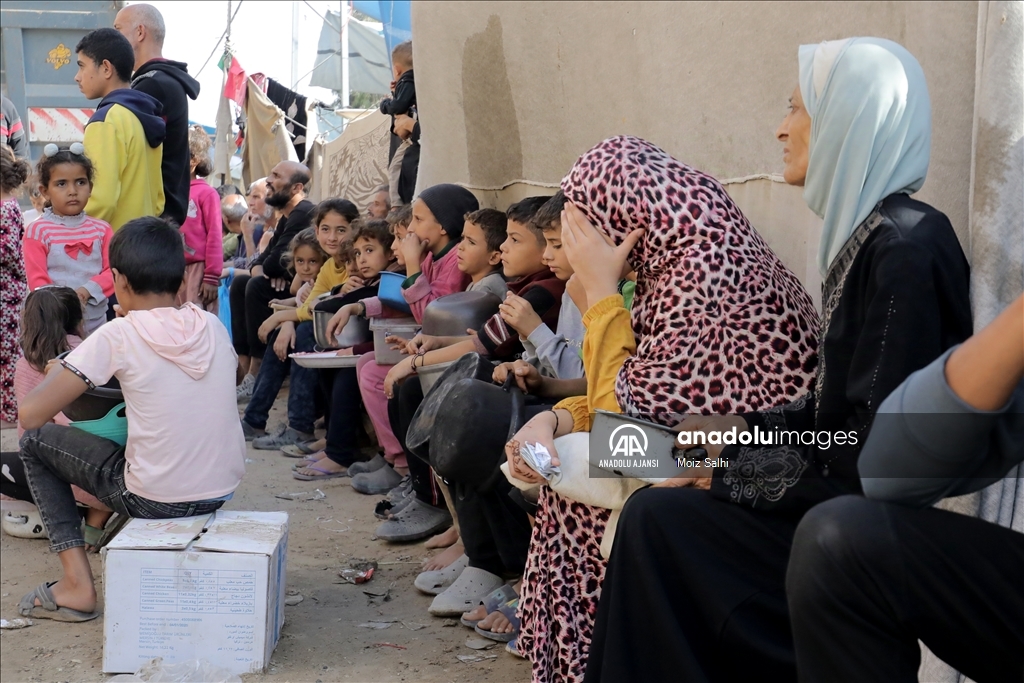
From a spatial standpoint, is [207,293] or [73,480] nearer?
[73,480]

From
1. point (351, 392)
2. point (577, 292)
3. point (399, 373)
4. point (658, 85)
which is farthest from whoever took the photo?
point (351, 392)

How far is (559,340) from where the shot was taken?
3248 millimetres

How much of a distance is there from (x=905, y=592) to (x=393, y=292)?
3.58 metres

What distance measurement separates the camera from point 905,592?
1549mm

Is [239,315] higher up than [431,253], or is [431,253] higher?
[431,253]

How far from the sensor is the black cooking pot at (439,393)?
3215 mm

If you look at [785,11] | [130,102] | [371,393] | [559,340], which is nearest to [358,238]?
[371,393]

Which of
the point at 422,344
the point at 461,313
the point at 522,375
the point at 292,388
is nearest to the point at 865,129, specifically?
the point at 522,375

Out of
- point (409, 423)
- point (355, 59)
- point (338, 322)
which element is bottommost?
point (409, 423)

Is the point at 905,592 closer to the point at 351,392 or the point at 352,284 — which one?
the point at 351,392

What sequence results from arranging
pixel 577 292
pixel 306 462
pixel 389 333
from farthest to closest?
pixel 306 462
pixel 389 333
pixel 577 292

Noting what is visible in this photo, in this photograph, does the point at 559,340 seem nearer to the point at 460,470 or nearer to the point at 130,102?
the point at 460,470

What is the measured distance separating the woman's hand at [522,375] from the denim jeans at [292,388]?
316 centimetres

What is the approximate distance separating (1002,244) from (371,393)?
11.1 ft
